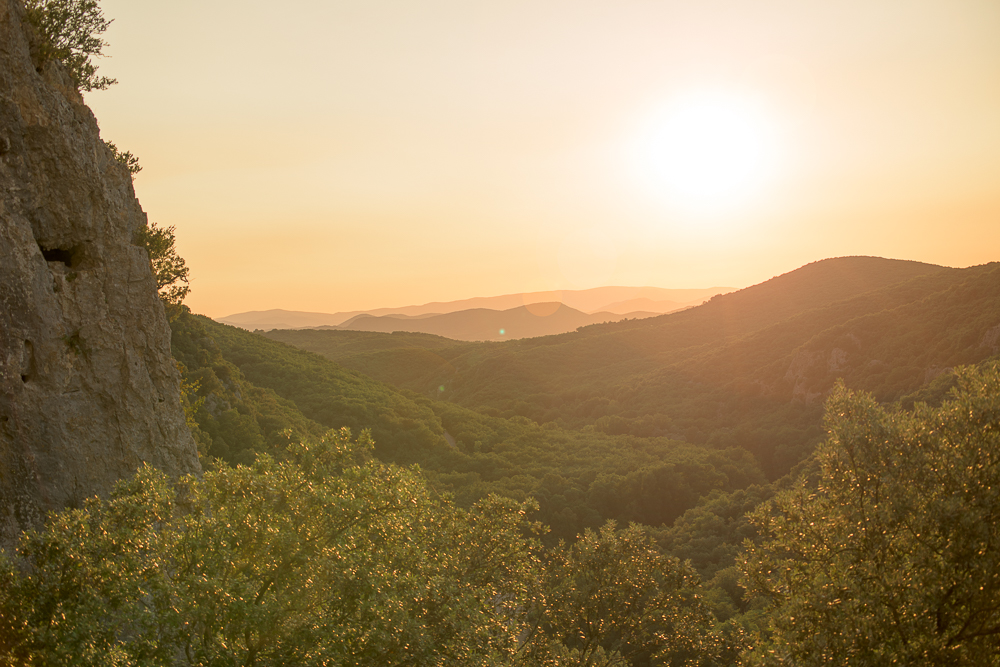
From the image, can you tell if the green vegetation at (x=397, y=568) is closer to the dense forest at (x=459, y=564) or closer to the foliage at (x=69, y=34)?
the dense forest at (x=459, y=564)

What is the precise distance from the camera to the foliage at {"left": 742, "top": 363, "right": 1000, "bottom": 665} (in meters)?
8.81

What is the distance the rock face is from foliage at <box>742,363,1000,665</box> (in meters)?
17.5

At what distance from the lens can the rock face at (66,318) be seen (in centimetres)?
1380

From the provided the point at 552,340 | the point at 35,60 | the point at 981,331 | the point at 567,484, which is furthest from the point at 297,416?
the point at 552,340

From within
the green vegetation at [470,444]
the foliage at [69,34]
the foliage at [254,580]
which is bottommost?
the green vegetation at [470,444]

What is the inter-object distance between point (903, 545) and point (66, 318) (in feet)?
69.9

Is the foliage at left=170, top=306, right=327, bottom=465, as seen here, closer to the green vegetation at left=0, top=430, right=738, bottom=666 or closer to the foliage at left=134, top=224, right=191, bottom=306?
the foliage at left=134, top=224, right=191, bottom=306

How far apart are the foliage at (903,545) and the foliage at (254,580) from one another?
6.28 metres

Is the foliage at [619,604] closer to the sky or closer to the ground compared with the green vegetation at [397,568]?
closer to the ground

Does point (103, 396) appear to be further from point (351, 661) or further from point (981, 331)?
point (981, 331)

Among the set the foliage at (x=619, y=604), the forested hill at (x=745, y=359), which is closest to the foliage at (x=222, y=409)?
the foliage at (x=619, y=604)

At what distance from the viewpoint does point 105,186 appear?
1844 cm

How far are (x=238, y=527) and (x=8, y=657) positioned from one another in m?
3.93

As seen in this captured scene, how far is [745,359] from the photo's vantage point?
8219 cm
